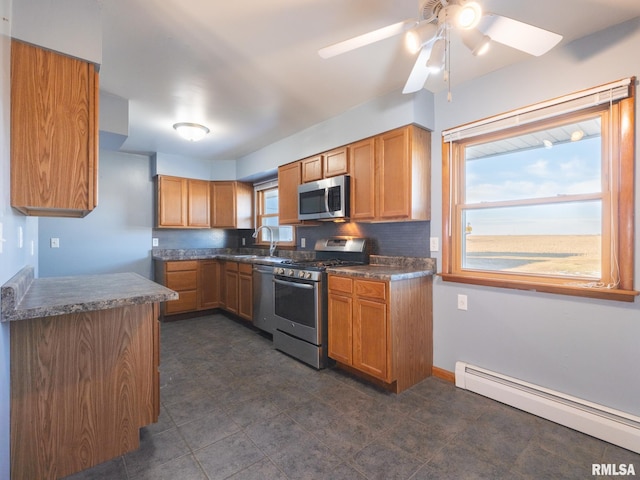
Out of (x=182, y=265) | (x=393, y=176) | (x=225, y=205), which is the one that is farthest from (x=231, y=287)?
(x=393, y=176)

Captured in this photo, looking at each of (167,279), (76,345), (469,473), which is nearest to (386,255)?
(469,473)

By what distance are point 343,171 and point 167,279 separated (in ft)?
9.76

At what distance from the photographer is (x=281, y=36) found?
1875 millimetres

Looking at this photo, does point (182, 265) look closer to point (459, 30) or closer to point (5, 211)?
point (5, 211)

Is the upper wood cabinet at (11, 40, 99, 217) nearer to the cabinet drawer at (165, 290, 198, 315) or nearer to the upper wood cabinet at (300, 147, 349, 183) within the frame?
the upper wood cabinet at (300, 147, 349, 183)

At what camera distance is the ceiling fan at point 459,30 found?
1280 mm

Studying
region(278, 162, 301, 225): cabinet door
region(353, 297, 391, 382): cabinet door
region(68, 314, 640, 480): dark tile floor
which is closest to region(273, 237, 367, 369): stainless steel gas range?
region(68, 314, 640, 480): dark tile floor

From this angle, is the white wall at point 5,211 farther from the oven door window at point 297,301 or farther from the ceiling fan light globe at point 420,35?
the oven door window at point 297,301

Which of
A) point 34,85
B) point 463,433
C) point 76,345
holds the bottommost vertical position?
point 463,433

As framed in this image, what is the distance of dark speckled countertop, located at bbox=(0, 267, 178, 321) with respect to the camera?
1.24 metres

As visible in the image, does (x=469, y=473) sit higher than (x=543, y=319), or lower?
lower

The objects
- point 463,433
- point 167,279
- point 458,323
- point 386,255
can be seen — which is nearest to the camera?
point 463,433

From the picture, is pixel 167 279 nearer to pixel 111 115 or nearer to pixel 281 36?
pixel 111 115

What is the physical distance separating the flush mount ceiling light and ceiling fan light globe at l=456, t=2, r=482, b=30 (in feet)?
9.23
